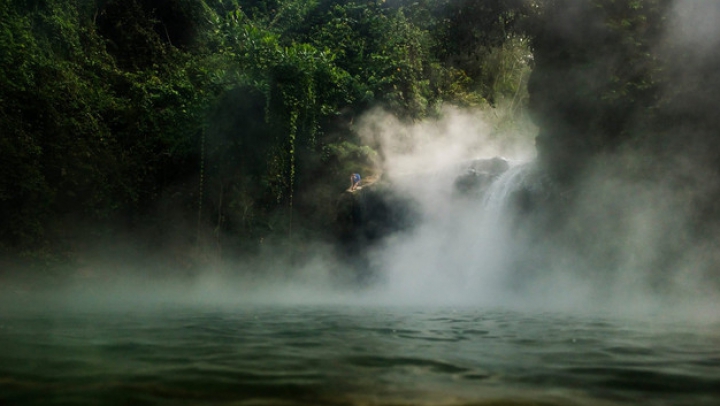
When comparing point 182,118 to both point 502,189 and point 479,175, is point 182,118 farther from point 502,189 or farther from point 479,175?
point 502,189

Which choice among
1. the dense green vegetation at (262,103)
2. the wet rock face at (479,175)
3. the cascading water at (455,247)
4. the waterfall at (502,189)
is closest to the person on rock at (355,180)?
the dense green vegetation at (262,103)

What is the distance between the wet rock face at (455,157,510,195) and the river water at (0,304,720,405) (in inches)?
380

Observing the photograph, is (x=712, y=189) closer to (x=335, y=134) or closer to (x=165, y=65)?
(x=335, y=134)

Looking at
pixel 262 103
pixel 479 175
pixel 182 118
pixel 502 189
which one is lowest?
pixel 502 189

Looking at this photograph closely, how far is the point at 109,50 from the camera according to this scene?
59.6 ft

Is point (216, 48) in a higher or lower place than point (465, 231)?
higher

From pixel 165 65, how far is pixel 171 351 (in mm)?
16556

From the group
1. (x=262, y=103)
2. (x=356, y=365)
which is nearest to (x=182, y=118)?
(x=262, y=103)

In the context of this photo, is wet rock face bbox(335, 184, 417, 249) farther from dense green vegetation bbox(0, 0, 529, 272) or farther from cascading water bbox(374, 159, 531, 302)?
dense green vegetation bbox(0, 0, 529, 272)

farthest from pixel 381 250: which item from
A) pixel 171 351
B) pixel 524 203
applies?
pixel 171 351

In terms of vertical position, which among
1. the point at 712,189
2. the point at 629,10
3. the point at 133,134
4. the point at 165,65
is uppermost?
the point at 165,65

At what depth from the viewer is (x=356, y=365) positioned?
2.99 m

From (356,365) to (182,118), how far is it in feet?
50.0

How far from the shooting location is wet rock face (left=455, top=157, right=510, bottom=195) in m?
14.9
